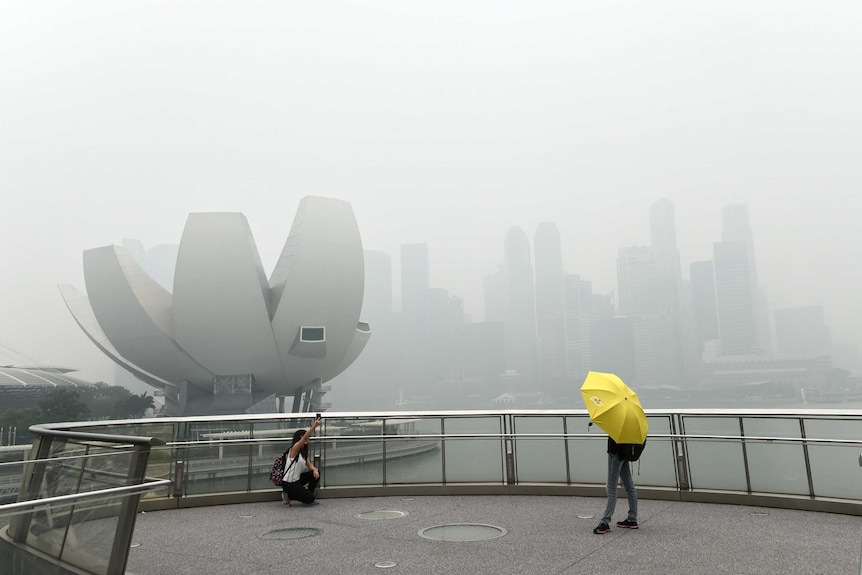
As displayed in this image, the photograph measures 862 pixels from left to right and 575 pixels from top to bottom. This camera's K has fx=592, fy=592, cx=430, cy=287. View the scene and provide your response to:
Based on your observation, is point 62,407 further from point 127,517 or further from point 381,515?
point 127,517

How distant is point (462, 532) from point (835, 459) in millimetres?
4236

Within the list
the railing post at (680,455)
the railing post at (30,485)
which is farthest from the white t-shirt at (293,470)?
the railing post at (680,455)

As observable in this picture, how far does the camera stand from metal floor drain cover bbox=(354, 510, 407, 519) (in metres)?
7.11

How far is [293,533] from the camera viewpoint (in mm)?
6391

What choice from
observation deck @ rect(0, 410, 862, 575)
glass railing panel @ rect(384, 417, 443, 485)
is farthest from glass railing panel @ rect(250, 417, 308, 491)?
glass railing panel @ rect(384, 417, 443, 485)

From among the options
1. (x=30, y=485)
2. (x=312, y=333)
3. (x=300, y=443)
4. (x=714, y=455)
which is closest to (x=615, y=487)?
(x=714, y=455)

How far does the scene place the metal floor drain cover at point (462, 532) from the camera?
19.7 feet

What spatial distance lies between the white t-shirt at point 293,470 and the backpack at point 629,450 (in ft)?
14.0

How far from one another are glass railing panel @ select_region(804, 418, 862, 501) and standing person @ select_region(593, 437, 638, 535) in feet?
7.73

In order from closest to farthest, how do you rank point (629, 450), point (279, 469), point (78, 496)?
1. point (78, 496)
2. point (629, 450)
3. point (279, 469)

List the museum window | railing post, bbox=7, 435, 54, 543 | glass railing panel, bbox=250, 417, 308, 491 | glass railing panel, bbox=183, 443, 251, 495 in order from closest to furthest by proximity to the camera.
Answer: railing post, bbox=7, 435, 54, 543 < glass railing panel, bbox=183, 443, 251, 495 < glass railing panel, bbox=250, 417, 308, 491 < the museum window

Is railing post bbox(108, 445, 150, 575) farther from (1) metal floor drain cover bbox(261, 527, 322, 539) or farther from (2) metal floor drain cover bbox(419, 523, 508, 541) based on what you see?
(2) metal floor drain cover bbox(419, 523, 508, 541)

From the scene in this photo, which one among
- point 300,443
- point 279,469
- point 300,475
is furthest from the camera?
point 279,469

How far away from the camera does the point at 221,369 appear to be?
1793 inches
